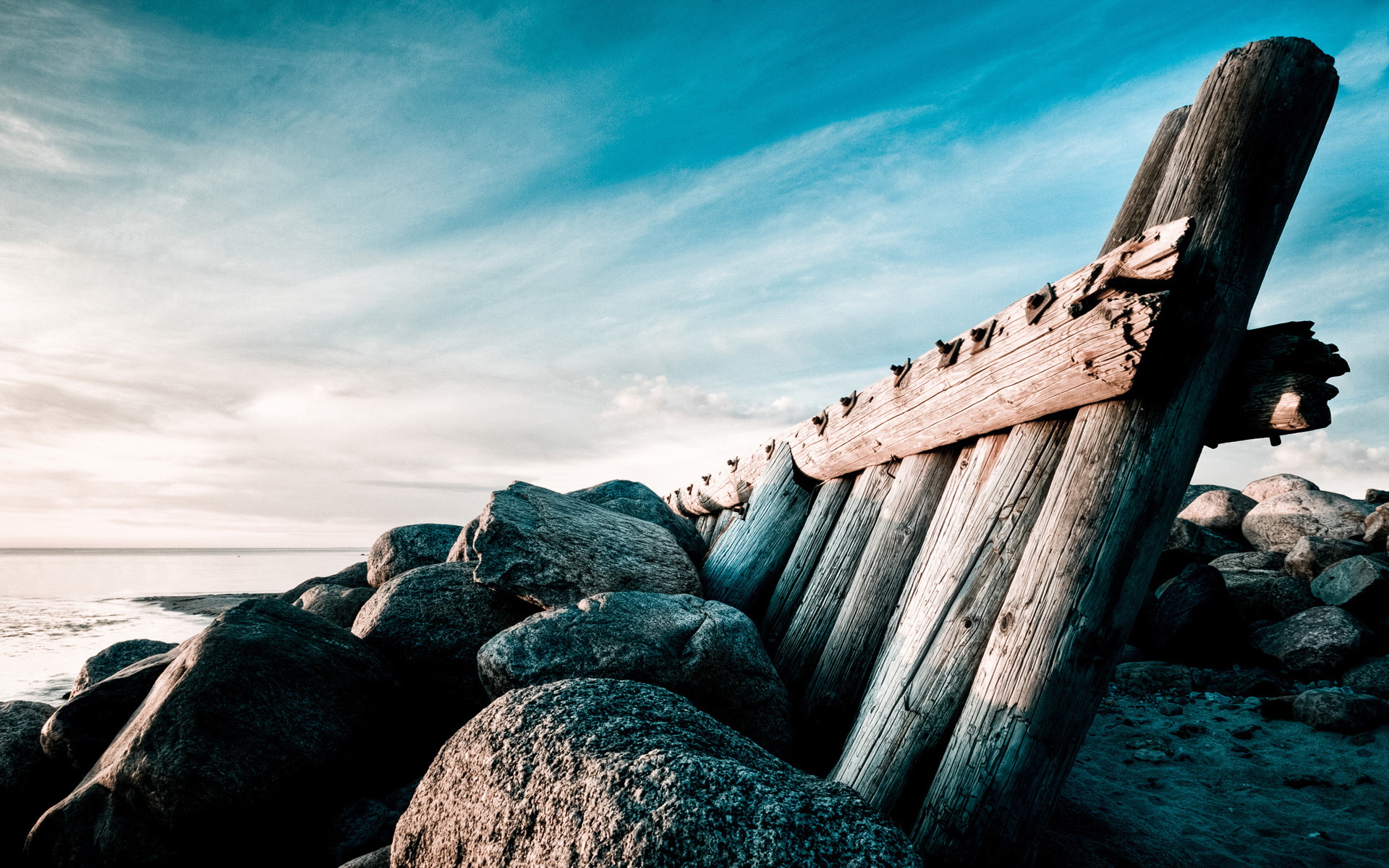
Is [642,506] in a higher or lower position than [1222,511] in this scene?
lower

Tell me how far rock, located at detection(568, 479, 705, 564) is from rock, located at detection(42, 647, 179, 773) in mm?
3642

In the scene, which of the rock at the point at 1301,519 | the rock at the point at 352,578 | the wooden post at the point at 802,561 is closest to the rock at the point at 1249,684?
→ the rock at the point at 1301,519

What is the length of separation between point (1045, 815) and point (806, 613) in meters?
1.98

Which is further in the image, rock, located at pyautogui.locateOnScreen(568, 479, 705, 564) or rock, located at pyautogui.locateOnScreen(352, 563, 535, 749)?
rock, located at pyautogui.locateOnScreen(568, 479, 705, 564)

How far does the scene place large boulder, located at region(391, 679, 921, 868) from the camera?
1.85 m

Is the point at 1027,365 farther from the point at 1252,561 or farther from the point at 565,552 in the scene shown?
the point at 1252,561

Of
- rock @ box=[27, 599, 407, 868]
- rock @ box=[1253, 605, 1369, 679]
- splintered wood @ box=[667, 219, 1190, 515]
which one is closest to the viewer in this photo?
splintered wood @ box=[667, 219, 1190, 515]

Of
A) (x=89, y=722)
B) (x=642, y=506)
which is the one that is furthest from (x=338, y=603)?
(x=642, y=506)

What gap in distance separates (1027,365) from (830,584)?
2.01 metres

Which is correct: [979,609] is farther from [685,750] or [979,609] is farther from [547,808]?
[547,808]

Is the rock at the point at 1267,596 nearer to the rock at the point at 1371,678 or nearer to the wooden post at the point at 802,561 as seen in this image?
the rock at the point at 1371,678

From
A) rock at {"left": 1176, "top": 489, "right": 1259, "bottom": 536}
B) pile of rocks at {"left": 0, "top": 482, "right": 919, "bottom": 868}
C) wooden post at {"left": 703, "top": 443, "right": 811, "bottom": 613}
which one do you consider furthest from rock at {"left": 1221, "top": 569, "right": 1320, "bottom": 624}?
pile of rocks at {"left": 0, "top": 482, "right": 919, "bottom": 868}

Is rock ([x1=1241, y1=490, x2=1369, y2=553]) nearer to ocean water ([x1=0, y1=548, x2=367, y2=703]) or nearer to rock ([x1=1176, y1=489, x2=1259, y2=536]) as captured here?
rock ([x1=1176, y1=489, x2=1259, y2=536])

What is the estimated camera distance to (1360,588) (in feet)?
25.8
